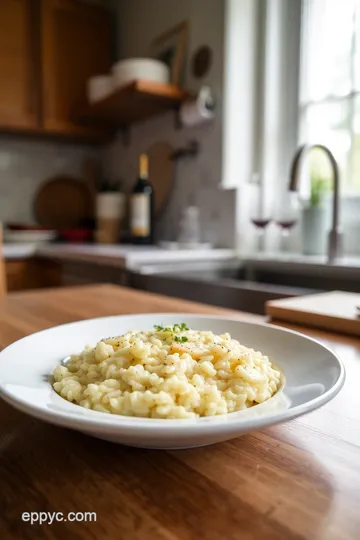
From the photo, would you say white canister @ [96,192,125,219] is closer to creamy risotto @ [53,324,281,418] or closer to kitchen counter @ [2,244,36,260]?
kitchen counter @ [2,244,36,260]

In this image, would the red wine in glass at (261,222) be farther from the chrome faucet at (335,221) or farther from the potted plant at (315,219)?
the chrome faucet at (335,221)

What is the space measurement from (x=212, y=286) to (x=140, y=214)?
1076 mm

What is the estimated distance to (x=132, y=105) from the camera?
8.48 feet

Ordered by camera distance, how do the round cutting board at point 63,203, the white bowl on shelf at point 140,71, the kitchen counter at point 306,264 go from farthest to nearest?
the round cutting board at point 63,203 → the white bowl on shelf at point 140,71 → the kitchen counter at point 306,264

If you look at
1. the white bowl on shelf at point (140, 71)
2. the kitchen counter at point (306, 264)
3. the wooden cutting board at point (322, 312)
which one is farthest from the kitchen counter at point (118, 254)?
the wooden cutting board at point (322, 312)

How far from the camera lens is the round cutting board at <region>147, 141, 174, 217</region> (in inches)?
106

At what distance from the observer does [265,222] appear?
2078mm

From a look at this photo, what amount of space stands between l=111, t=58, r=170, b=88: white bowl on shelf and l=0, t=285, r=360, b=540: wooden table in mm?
2258

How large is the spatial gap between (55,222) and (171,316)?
2.67 m

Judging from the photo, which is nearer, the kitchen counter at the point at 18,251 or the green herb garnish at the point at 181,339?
the green herb garnish at the point at 181,339

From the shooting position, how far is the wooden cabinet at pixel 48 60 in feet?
9.20

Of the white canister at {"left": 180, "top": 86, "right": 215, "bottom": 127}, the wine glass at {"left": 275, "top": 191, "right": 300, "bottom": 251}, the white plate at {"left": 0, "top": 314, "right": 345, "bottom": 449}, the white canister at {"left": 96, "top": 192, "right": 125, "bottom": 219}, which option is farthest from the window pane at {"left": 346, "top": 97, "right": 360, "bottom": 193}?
the white plate at {"left": 0, "top": 314, "right": 345, "bottom": 449}

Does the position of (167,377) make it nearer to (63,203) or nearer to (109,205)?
(109,205)

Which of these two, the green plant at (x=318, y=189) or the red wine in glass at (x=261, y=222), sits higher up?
the green plant at (x=318, y=189)
